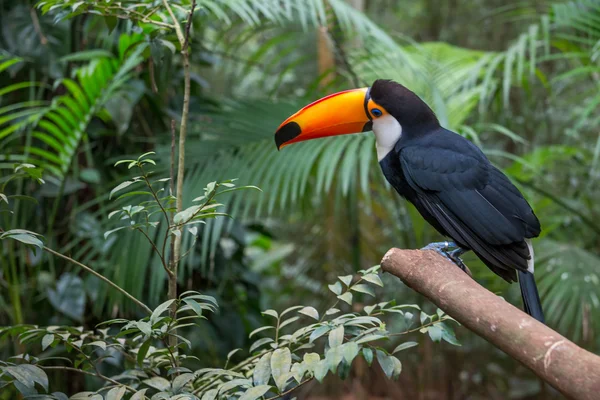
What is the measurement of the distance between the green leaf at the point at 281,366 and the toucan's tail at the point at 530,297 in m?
0.65

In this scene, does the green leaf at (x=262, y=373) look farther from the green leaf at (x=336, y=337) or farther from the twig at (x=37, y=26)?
the twig at (x=37, y=26)

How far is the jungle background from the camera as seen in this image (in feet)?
7.36

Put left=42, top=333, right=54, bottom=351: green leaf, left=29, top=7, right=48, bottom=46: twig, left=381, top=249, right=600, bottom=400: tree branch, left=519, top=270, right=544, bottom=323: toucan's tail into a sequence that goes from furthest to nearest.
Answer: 1. left=29, top=7, right=48, bottom=46: twig
2. left=519, top=270, right=544, bottom=323: toucan's tail
3. left=42, top=333, right=54, bottom=351: green leaf
4. left=381, top=249, right=600, bottom=400: tree branch

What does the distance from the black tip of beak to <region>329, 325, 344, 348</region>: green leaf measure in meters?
0.72

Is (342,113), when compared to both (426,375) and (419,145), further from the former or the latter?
(426,375)

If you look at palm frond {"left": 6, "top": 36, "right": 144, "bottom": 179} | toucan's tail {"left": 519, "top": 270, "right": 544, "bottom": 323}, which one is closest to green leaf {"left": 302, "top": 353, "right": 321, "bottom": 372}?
toucan's tail {"left": 519, "top": 270, "right": 544, "bottom": 323}

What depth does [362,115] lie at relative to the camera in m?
1.73

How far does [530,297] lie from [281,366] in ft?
2.29

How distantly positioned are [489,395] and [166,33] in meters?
2.81

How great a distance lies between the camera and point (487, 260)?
1595 millimetres

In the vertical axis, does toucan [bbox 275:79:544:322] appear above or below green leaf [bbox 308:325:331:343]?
above

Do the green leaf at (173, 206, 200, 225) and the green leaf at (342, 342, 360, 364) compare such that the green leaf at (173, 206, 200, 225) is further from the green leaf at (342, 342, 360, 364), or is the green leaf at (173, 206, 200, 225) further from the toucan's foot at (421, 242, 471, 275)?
the toucan's foot at (421, 242, 471, 275)

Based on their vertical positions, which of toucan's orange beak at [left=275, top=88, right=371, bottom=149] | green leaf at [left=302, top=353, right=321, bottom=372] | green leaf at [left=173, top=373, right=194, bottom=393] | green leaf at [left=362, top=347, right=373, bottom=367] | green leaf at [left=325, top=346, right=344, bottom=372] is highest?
toucan's orange beak at [left=275, top=88, right=371, bottom=149]

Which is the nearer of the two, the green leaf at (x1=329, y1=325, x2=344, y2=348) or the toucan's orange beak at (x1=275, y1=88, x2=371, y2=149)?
the green leaf at (x1=329, y1=325, x2=344, y2=348)
